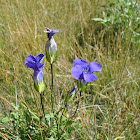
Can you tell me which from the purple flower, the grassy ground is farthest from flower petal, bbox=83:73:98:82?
the grassy ground

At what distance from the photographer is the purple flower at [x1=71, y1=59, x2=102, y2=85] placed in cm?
82

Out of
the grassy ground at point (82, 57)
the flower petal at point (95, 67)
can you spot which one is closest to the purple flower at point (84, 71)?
the flower petal at point (95, 67)

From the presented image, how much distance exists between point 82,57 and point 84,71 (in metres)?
0.96

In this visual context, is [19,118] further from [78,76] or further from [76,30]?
[76,30]

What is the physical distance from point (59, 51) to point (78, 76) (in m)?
1.16

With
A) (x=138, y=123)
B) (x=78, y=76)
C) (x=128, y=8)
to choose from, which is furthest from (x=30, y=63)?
(x=128, y=8)

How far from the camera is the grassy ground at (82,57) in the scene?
1.30m

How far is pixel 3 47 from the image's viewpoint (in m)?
1.82

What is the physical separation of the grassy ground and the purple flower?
0.10 meters

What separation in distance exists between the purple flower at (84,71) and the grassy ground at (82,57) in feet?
0.34

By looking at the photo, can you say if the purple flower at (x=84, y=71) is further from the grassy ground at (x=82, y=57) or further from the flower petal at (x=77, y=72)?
the grassy ground at (x=82, y=57)

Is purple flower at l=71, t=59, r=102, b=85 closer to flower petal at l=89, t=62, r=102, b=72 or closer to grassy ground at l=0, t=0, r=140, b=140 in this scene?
flower petal at l=89, t=62, r=102, b=72

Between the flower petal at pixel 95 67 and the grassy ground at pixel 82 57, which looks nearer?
the flower petal at pixel 95 67

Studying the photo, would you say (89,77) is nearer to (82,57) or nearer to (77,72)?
(77,72)
